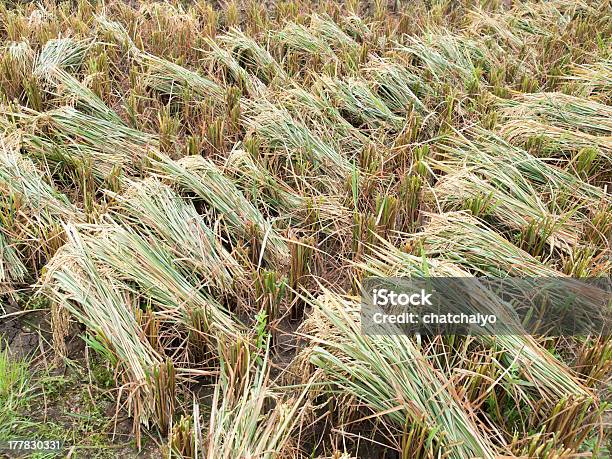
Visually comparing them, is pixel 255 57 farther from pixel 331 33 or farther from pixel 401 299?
pixel 401 299

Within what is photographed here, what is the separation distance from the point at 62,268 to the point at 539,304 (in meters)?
1.78

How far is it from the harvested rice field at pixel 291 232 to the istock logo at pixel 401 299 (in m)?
0.01

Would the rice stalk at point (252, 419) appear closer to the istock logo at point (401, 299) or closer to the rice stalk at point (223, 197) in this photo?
the istock logo at point (401, 299)

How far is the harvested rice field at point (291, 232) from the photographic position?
1.88 m

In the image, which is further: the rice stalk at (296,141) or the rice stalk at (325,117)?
the rice stalk at (325,117)

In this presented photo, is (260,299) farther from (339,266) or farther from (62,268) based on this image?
(62,268)

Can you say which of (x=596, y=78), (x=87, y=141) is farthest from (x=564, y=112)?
(x=87, y=141)

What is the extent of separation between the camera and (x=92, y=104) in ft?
10.9

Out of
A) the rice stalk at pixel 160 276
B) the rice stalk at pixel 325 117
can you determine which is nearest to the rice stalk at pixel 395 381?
the rice stalk at pixel 160 276

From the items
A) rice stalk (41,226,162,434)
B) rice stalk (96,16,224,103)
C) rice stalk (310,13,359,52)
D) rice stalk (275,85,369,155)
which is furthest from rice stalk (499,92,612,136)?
rice stalk (41,226,162,434)

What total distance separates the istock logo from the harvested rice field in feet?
0.04

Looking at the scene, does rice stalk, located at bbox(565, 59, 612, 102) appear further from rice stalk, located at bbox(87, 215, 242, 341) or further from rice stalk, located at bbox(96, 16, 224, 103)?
rice stalk, located at bbox(87, 215, 242, 341)

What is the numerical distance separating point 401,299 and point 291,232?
1.98ft

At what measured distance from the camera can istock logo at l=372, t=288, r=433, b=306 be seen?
6.97ft
